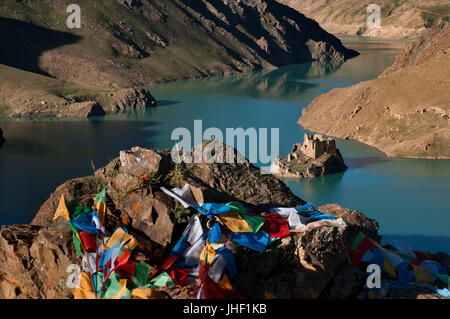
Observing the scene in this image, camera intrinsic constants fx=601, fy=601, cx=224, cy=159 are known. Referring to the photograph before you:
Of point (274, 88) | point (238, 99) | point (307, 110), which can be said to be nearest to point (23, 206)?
point (307, 110)

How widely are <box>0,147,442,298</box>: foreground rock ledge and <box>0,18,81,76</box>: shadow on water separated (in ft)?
344

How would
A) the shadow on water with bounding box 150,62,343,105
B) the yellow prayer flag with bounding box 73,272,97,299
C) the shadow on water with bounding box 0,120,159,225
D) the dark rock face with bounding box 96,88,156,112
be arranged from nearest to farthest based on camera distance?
the yellow prayer flag with bounding box 73,272,97,299
the shadow on water with bounding box 0,120,159,225
the dark rock face with bounding box 96,88,156,112
the shadow on water with bounding box 150,62,343,105

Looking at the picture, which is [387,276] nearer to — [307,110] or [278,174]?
[278,174]

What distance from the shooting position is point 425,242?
30359 mm

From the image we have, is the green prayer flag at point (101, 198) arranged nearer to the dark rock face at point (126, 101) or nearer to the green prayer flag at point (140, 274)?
the green prayer flag at point (140, 274)

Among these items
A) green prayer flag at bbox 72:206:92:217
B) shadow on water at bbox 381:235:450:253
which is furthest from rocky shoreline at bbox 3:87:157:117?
green prayer flag at bbox 72:206:92:217

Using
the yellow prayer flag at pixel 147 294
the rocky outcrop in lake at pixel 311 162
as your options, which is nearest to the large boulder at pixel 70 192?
the yellow prayer flag at pixel 147 294

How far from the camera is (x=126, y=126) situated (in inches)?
2881

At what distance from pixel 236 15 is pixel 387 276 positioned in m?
154

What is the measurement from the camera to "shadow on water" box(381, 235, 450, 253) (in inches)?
1136

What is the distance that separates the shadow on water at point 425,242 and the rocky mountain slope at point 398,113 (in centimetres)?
2293

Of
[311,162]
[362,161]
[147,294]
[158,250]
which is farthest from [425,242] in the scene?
[147,294]

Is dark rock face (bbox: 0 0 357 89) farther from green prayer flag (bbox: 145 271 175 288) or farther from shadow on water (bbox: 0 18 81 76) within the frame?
green prayer flag (bbox: 145 271 175 288)

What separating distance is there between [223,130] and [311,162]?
2260 centimetres
